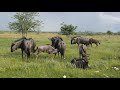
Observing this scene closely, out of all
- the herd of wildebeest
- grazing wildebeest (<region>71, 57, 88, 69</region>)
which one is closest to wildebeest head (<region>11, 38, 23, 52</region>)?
the herd of wildebeest

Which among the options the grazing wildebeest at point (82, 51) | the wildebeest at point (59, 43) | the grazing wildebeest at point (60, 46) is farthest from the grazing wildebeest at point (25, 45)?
the grazing wildebeest at point (82, 51)

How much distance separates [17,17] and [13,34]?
814 millimetres

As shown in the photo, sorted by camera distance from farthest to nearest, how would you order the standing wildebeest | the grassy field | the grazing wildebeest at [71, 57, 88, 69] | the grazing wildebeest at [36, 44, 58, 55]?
the standing wildebeest
the grazing wildebeest at [36, 44, 58, 55]
the grazing wildebeest at [71, 57, 88, 69]
the grassy field

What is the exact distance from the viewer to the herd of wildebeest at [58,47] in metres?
12.8

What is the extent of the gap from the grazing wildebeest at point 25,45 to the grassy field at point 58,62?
0.18 metres

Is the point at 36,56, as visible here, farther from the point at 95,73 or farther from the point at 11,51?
the point at 95,73

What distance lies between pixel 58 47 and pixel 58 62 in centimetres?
98

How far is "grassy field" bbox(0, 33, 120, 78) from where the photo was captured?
11.8 meters

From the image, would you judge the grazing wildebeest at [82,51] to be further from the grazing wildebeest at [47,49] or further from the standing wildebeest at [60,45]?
the grazing wildebeest at [47,49]

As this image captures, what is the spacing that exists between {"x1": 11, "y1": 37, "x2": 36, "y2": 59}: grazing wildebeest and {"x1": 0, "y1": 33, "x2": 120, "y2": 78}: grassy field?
7.0 inches

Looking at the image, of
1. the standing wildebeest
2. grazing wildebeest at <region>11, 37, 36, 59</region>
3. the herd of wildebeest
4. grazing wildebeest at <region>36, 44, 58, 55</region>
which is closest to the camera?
the herd of wildebeest

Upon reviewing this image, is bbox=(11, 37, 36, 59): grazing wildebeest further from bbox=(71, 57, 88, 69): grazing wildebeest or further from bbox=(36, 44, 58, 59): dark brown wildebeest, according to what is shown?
bbox=(71, 57, 88, 69): grazing wildebeest

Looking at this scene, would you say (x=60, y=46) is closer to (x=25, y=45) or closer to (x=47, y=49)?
(x=47, y=49)
